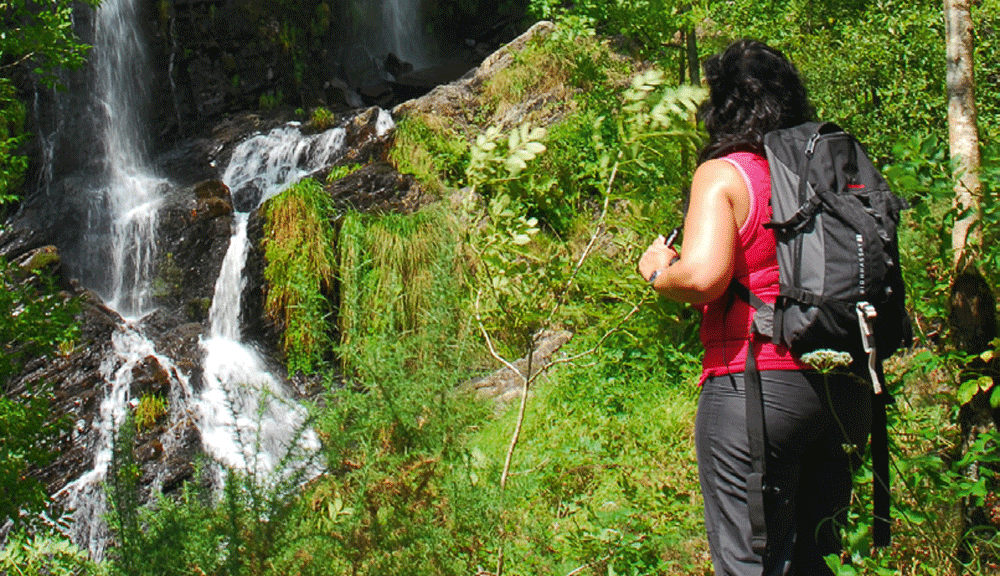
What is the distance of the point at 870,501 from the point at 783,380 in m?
1.39

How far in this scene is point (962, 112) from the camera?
302 centimetres

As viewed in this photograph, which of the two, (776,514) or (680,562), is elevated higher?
(776,514)

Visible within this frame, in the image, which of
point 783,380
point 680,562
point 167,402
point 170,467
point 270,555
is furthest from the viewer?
point 167,402

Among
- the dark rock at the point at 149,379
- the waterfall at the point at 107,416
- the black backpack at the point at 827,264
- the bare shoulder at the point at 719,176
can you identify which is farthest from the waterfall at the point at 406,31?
the black backpack at the point at 827,264

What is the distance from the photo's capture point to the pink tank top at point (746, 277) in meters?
2.06

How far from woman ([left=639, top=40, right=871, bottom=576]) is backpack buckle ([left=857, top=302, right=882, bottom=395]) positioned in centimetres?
10

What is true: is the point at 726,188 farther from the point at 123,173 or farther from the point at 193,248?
the point at 123,173

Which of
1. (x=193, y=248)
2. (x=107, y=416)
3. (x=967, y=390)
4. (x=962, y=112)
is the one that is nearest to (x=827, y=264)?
(x=967, y=390)

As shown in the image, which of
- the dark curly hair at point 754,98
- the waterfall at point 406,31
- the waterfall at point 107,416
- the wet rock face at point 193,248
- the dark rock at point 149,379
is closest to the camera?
the dark curly hair at point 754,98

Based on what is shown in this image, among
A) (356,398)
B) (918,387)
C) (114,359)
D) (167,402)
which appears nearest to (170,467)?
(167,402)

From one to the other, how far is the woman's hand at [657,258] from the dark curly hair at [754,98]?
25 centimetres

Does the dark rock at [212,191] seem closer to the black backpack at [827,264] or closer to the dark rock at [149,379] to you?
the dark rock at [149,379]

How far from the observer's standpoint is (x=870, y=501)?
3.09 m

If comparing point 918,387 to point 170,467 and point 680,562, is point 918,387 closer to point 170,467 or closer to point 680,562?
point 680,562
